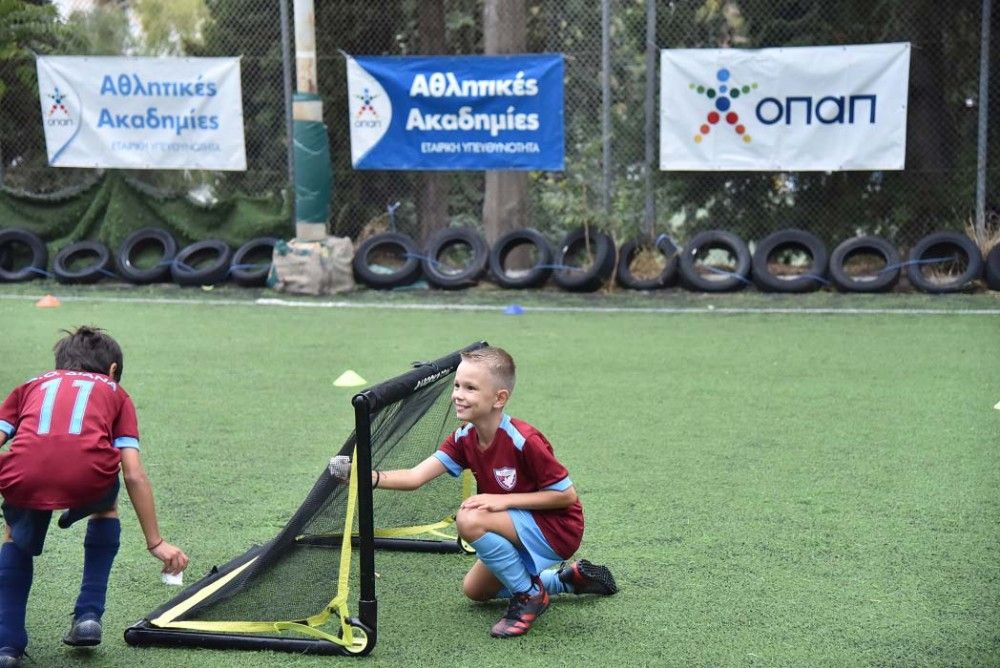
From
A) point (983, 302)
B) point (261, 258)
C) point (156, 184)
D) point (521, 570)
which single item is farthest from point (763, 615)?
point (156, 184)

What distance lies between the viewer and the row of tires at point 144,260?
1365 centimetres

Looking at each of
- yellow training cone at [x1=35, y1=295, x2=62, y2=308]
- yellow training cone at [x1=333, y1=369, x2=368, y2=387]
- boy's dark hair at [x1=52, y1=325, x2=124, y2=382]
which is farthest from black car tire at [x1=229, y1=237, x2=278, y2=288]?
boy's dark hair at [x1=52, y1=325, x2=124, y2=382]

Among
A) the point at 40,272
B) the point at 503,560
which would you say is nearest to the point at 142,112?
the point at 40,272

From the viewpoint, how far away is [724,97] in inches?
506

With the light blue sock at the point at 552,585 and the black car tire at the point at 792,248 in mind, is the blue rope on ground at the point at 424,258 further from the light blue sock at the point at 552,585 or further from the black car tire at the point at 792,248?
the light blue sock at the point at 552,585

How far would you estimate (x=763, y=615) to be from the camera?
421cm

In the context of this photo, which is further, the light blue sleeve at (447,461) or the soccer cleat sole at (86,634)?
the light blue sleeve at (447,461)

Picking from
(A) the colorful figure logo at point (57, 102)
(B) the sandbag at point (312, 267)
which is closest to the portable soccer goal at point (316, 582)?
(B) the sandbag at point (312, 267)

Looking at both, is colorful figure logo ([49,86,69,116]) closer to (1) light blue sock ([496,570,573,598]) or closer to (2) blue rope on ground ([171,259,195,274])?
(2) blue rope on ground ([171,259,195,274])

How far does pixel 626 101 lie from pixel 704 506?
31.8ft

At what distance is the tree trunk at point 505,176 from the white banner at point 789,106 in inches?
72.9

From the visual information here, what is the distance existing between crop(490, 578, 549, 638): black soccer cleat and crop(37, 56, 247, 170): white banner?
10644 mm

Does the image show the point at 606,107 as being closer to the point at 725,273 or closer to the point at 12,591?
the point at 725,273

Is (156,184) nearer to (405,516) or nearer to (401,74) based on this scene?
(401,74)
